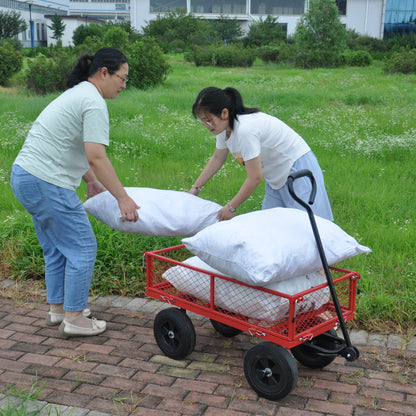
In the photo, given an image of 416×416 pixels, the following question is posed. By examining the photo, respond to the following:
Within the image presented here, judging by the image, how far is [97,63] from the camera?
3557mm

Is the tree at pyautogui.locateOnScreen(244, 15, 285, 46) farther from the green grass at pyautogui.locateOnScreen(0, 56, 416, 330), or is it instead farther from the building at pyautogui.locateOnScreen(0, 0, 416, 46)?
the green grass at pyautogui.locateOnScreen(0, 56, 416, 330)

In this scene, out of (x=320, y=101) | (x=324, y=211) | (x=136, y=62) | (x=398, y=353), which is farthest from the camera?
(x=136, y=62)

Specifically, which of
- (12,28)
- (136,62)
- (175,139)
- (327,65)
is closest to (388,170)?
(175,139)

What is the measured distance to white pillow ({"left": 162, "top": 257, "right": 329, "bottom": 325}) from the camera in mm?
3000

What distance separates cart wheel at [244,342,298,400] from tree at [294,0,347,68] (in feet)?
98.9

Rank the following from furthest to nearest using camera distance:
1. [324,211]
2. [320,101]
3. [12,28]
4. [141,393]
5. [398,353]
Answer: [12,28] → [320,101] → [324,211] → [398,353] → [141,393]

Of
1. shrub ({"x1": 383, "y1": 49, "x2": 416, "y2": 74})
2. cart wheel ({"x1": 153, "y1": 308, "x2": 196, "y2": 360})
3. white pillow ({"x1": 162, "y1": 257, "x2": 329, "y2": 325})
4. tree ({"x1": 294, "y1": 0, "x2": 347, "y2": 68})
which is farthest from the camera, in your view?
tree ({"x1": 294, "y1": 0, "x2": 347, "y2": 68})

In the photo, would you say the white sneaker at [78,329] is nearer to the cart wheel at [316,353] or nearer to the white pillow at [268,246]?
the white pillow at [268,246]

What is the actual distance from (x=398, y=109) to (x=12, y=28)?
52.1 meters

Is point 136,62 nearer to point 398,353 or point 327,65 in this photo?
point 398,353

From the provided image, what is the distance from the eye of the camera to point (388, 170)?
7293mm

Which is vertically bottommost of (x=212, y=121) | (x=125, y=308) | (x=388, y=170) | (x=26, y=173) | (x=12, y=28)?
(x=125, y=308)

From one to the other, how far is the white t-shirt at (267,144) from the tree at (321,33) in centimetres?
2895

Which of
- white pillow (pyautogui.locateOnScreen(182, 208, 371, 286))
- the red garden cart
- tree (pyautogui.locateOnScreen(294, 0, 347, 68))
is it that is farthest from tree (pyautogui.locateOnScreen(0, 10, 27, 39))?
white pillow (pyautogui.locateOnScreen(182, 208, 371, 286))
